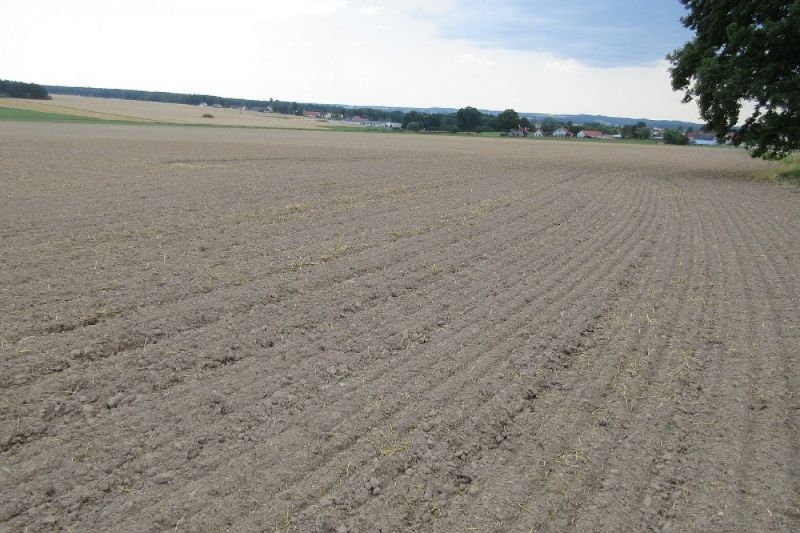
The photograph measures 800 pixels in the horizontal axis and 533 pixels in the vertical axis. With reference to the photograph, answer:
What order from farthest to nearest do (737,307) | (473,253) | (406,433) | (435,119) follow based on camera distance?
(435,119) → (473,253) → (737,307) → (406,433)

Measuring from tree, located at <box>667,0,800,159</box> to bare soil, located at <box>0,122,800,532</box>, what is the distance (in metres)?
14.5

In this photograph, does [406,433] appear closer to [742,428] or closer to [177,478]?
[177,478]

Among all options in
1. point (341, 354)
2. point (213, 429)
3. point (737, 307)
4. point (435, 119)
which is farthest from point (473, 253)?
point (435, 119)

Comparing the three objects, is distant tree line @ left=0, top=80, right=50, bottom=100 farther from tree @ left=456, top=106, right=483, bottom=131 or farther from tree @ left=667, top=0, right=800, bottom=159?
tree @ left=667, top=0, right=800, bottom=159

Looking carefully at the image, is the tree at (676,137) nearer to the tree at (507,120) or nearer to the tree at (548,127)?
the tree at (548,127)

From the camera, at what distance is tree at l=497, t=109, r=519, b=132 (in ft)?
370

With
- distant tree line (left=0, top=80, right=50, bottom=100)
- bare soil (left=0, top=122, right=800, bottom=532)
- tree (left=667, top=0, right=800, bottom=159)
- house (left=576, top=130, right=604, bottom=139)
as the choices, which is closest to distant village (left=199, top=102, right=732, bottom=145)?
house (left=576, top=130, right=604, bottom=139)

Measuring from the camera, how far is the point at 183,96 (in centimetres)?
14962

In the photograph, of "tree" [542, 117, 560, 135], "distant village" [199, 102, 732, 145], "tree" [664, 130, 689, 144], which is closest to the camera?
"tree" [664, 130, 689, 144]

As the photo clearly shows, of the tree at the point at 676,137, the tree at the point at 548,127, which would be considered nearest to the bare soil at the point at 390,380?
the tree at the point at 676,137

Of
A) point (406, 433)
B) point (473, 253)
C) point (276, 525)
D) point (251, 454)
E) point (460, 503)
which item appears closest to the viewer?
point (276, 525)

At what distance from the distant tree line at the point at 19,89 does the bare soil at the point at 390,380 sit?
114 m

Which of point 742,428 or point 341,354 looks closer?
point 742,428

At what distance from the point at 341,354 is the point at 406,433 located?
64.7 inches
